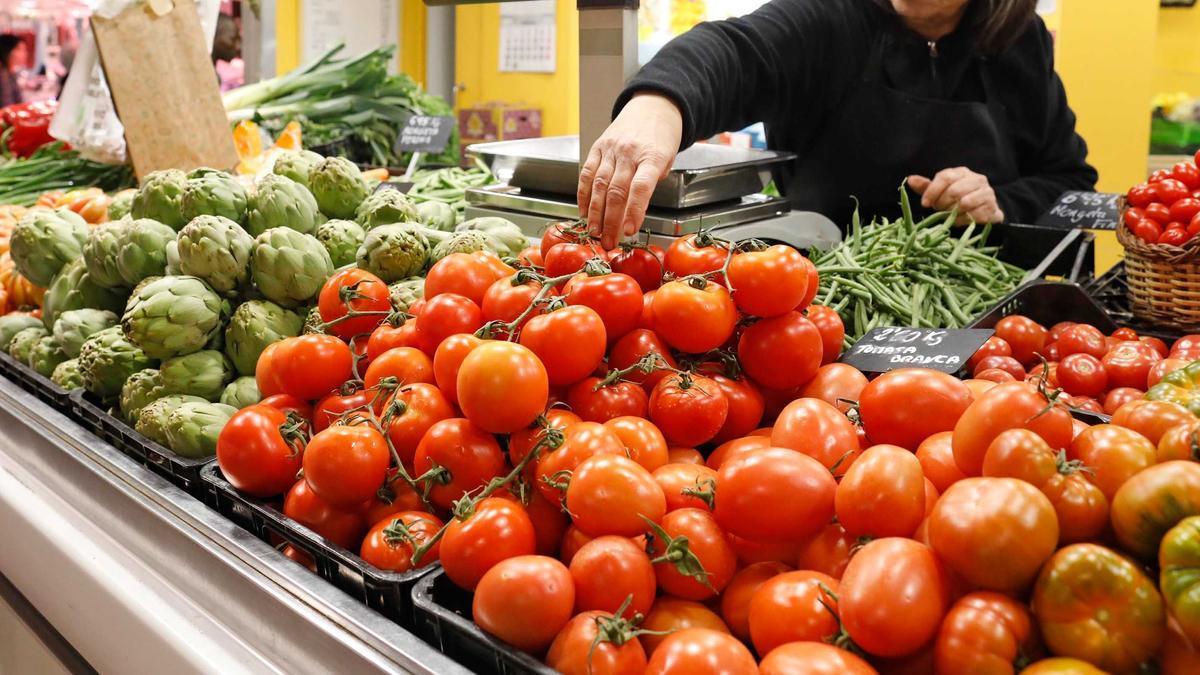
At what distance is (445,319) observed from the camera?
4.57 feet

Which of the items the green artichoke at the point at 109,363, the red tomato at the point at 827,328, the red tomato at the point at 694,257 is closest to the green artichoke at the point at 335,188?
the green artichoke at the point at 109,363

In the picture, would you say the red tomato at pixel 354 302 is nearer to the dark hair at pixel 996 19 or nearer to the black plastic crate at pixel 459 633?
the black plastic crate at pixel 459 633

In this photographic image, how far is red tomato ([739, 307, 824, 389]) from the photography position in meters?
1.32

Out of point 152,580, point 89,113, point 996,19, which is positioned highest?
point 996,19

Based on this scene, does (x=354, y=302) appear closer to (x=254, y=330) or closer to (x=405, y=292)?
(x=405, y=292)

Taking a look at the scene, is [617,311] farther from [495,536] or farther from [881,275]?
[881,275]

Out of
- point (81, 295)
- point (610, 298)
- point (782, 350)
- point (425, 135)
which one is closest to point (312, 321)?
point (610, 298)

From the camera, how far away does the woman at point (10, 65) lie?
779cm

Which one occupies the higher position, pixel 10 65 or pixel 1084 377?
pixel 10 65

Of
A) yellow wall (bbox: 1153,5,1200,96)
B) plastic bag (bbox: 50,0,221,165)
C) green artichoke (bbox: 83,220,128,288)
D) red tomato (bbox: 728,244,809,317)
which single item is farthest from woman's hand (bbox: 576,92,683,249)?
yellow wall (bbox: 1153,5,1200,96)

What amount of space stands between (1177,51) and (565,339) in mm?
6142

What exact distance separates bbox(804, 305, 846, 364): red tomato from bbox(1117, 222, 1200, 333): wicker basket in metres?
1.17

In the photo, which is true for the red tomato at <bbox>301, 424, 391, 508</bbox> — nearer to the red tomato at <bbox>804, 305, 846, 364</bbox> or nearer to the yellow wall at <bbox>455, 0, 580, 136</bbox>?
the red tomato at <bbox>804, 305, 846, 364</bbox>

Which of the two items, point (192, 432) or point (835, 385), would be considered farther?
point (192, 432)
